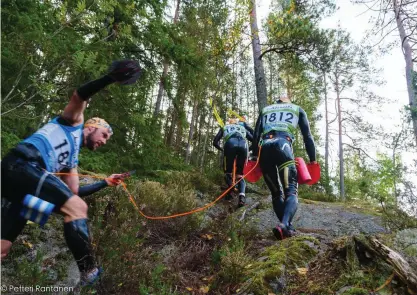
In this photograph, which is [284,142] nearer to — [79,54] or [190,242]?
[190,242]

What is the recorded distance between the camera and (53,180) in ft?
8.82

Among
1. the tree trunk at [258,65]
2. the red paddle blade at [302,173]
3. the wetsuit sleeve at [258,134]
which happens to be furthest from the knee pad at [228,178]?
the tree trunk at [258,65]

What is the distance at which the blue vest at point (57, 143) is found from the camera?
2799 mm

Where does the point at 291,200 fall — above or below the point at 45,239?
above

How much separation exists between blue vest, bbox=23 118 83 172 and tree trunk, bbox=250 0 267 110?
7.85 metres

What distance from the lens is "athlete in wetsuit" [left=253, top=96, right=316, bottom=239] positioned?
16.3 ft

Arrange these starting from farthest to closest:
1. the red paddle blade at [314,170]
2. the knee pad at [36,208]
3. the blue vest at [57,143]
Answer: the red paddle blade at [314,170] < the blue vest at [57,143] < the knee pad at [36,208]

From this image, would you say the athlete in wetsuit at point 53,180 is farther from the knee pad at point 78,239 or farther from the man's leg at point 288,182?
the man's leg at point 288,182

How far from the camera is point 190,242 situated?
4723mm

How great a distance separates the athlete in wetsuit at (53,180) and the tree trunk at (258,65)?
7.89m

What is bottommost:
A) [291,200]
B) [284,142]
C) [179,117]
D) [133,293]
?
[133,293]

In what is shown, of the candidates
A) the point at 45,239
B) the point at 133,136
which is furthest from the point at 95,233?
the point at 133,136

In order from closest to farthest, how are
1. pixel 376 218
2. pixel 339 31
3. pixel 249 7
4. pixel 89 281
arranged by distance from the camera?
pixel 89 281
pixel 376 218
pixel 249 7
pixel 339 31

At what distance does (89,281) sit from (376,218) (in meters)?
5.58
